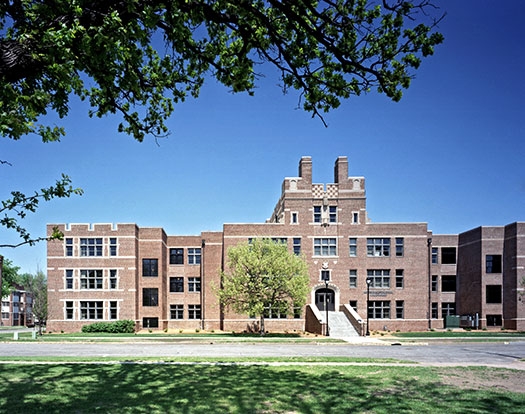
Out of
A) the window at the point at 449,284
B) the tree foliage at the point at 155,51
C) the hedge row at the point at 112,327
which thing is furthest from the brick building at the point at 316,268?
the tree foliage at the point at 155,51

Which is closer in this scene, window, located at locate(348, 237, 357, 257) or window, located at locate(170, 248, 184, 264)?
window, located at locate(348, 237, 357, 257)

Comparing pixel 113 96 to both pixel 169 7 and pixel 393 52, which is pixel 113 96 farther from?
pixel 393 52

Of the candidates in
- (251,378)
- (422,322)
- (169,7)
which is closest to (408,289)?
(422,322)

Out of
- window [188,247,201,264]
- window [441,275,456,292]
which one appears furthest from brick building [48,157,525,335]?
window [441,275,456,292]

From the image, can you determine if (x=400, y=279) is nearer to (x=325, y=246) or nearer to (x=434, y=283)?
(x=434, y=283)

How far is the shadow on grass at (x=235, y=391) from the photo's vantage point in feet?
31.0

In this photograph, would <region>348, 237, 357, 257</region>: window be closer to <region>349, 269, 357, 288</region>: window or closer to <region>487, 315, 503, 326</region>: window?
<region>349, 269, 357, 288</region>: window

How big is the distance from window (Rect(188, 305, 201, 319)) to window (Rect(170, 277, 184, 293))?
2.07 meters

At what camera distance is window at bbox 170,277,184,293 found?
1962 inches

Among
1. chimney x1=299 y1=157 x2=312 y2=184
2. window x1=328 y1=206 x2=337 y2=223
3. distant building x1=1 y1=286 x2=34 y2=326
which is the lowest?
distant building x1=1 y1=286 x2=34 y2=326

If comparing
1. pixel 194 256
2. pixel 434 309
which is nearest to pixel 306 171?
pixel 194 256

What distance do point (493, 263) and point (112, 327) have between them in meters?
36.7

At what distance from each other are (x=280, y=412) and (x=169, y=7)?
284 inches

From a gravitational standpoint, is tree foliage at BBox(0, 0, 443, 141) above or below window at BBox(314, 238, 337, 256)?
above
